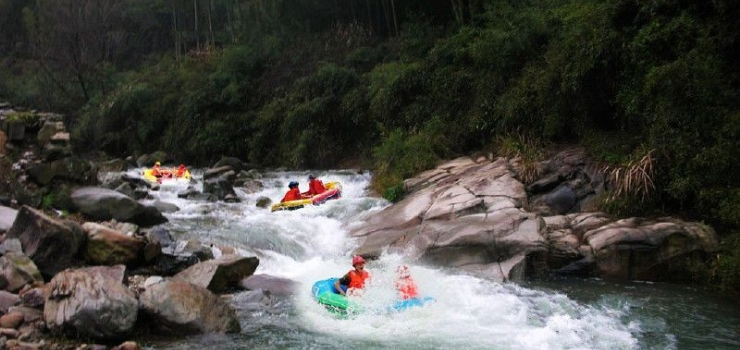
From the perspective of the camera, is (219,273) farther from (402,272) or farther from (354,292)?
(402,272)

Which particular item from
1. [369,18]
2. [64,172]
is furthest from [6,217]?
[369,18]

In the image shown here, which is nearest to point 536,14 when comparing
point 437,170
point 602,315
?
point 437,170

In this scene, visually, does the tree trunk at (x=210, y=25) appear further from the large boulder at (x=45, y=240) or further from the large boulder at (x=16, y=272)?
the large boulder at (x=16, y=272)

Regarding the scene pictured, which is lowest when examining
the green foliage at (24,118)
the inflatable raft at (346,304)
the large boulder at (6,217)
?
the inflatable raft at (346,304)

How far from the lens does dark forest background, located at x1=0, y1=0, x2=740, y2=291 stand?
9211mm

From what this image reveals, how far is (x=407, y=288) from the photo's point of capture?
7277mm

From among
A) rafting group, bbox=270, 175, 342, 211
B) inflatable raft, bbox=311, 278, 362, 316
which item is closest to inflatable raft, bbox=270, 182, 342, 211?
rafting group, bbox=270, 175, 342, 211

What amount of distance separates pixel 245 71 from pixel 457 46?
428 inches

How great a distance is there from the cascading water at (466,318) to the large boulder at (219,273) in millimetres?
401

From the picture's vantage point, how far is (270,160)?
68.5 ft

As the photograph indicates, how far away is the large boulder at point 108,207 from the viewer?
10336 millimetres

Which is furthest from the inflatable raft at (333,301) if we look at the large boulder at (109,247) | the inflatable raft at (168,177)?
the inflatable raft at (168,177)

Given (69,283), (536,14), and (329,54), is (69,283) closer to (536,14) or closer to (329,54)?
(536,14)

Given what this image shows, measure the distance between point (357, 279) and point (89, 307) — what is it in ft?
10.4
